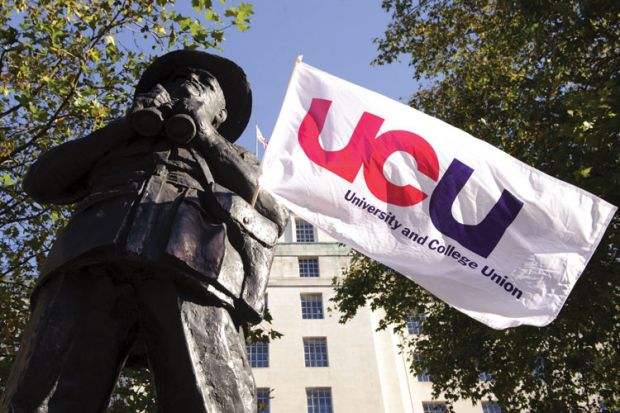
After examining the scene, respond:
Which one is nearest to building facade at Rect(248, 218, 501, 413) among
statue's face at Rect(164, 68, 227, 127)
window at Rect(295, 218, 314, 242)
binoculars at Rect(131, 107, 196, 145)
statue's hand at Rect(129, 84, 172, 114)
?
window at Rect(295, 218, 314, 242)

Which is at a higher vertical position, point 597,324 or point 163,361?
point 597,324

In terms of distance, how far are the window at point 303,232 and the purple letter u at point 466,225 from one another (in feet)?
117

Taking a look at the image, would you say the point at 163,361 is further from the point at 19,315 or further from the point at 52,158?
the point at 19,315

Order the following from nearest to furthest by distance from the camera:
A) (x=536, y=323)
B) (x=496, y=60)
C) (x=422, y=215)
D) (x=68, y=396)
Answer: (x=68, y=396)
(x=536, y=323)
(x=422, y=215)
(x=496, y=60)

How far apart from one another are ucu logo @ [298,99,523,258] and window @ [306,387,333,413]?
28162mm

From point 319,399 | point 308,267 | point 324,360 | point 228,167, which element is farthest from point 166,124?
point 308,267

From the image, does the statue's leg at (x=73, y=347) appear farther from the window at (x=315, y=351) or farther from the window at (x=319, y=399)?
the window at (x=315, y=351)

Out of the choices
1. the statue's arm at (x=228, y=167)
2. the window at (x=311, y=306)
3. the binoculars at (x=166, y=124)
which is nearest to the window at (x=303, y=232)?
the window at (x=311, y=306)

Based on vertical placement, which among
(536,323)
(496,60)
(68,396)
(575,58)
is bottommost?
(68,396)

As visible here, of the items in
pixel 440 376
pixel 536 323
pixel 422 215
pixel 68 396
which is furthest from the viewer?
pixel 440 376

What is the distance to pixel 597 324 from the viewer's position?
9.91 metres

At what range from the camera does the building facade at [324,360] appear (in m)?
30.4

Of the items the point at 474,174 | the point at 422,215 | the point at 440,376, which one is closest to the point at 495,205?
the point at 474,174

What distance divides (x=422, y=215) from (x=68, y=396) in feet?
8.49
